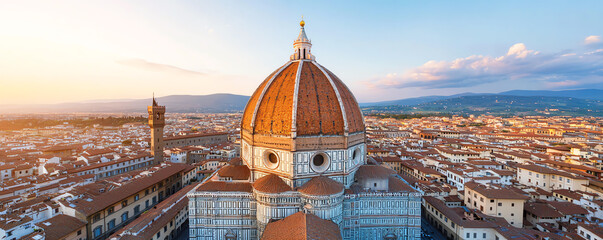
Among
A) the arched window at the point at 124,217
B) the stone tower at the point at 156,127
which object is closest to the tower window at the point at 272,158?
the arched window at the point at 124,217

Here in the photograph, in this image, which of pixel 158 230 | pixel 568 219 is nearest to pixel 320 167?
pixel 158 230

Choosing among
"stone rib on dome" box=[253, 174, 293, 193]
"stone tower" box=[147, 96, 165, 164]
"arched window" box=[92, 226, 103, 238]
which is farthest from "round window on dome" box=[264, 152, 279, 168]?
"stone tower" box=[147, 96, 165, 164]

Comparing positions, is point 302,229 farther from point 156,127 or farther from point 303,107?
point 156,127

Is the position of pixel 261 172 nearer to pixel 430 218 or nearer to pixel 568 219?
pixel 430 218

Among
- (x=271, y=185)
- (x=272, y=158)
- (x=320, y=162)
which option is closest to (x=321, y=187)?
(x=320, y=162)

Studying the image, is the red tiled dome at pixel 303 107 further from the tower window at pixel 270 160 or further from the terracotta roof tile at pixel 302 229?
the terracotta roof tile at pixel 302 229
